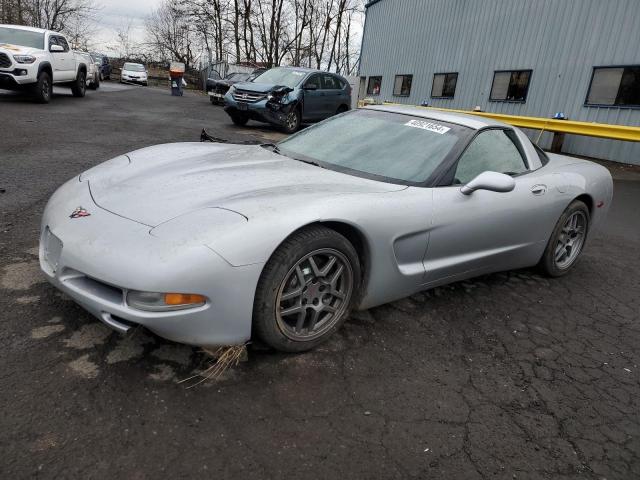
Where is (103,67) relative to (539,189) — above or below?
above

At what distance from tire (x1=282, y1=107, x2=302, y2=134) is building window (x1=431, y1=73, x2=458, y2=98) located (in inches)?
305

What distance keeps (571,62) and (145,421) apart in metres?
13.8

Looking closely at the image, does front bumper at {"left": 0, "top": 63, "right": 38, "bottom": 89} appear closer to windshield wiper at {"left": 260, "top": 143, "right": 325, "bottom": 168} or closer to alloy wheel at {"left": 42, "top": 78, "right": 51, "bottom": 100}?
alloy wheel at {"left": 42, "top": 78, "right": 51, "bottom": 100}

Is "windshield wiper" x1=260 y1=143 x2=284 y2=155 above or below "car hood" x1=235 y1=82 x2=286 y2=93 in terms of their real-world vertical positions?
below

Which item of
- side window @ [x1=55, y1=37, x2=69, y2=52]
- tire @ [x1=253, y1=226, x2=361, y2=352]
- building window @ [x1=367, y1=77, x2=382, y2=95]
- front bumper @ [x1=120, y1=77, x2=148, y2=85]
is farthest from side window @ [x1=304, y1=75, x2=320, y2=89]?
front bumper @ [x1=120, y1=77, x2=148, y2=85]

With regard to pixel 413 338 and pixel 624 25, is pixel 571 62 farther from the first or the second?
pixel 413 338

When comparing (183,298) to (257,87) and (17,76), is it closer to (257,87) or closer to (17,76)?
(257,87)

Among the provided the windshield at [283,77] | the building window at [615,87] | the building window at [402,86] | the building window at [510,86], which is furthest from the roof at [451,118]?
the building window at [402,86]

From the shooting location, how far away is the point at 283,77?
11.7 metres

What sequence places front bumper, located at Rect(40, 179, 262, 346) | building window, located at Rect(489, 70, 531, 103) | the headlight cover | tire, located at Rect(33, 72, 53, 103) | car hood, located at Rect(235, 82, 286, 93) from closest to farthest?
front bumper, located at Rect(40, 179, 262, 346) → the headlight cover → car hood, located at Rect(235, 82, 286, 93) → tire, located at Rect(33, 72, 53, 103) → building window, located at Rect(489, 70, 531, 103)

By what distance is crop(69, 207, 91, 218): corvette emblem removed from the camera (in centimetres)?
223

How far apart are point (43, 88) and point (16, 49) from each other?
116 centimetres

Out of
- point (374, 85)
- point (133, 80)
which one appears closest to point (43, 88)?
point (374, 85)

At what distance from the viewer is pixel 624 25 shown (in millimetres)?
10977
